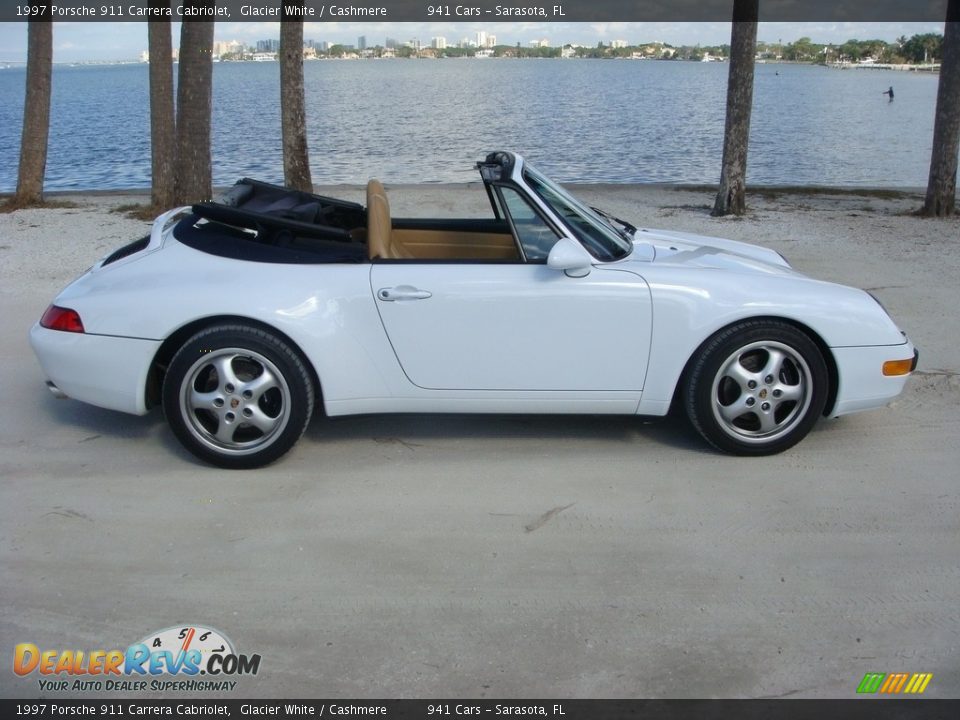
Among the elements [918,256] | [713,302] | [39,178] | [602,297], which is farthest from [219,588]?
[39,178]

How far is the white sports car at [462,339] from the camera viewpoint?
439 centimetres

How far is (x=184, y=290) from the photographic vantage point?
440cm

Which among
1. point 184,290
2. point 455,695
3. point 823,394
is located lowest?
point 455,695

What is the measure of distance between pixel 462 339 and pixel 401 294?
13.5 inches

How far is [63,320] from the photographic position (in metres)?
4.53

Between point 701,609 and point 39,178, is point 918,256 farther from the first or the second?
point 39,178

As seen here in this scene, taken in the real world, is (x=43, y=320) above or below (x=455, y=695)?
above

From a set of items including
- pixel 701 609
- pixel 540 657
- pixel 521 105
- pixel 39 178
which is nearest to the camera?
pixel 540 657

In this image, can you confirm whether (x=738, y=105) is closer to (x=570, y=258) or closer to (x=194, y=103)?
(x=194, y=103)

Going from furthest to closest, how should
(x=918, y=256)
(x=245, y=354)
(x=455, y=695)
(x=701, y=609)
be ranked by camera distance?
1. (x=918, y=256)
2. (x=245, y=354)
3. (x=701, y=609)
4. (x=455, y=695)

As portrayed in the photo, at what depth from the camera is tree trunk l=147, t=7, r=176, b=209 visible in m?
12.2

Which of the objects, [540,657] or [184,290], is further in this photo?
[184,290]

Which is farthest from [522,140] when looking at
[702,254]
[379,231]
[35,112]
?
[379,231]

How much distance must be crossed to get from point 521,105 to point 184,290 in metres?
45.2
